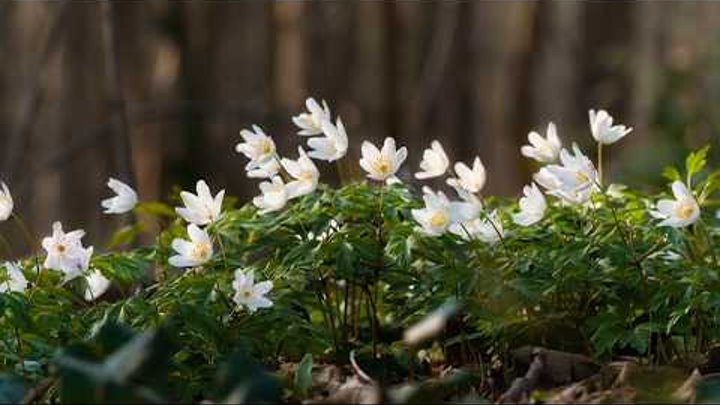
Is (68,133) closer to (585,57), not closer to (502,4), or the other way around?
(502,4)

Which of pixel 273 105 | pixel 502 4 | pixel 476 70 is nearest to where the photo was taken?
pixel 273 105

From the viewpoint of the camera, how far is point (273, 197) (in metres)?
2.25

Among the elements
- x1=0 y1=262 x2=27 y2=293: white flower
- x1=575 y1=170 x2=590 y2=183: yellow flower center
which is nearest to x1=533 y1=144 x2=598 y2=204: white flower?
x1=575 y1=170 x2=590 y2=183: yellow flower center

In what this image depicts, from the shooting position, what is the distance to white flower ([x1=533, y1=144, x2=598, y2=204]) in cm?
213

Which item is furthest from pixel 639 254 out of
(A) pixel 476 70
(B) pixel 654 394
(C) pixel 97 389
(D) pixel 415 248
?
(A) pixel 476 70

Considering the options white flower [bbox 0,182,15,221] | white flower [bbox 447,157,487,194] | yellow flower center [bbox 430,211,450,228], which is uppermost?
white flower [bbox 0,182,15,221]

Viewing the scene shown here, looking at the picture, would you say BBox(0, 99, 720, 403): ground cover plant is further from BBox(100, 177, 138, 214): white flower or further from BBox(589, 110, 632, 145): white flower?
BBox(100, 177, 138, 214): white flower

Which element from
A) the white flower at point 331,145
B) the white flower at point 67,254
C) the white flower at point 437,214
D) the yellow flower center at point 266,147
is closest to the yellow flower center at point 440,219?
the white flower at point 437,214

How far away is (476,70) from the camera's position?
63.5 feet

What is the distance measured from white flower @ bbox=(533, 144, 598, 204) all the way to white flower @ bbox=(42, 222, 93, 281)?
76cm

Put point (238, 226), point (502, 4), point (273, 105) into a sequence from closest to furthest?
point (238, 226), point (273, 105), point (502, 4)

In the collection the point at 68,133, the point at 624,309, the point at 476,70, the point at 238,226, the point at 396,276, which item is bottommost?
the point at 624,309

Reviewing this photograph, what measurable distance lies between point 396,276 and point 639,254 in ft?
1.28

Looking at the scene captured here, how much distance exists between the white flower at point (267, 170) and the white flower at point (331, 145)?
0.06 metres
